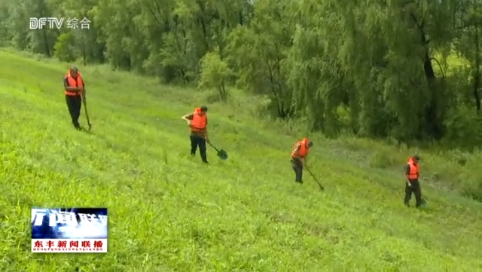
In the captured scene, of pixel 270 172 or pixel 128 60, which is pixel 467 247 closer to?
pixel 270 172

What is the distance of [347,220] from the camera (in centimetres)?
1187

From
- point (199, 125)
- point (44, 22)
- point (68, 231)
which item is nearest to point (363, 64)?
point (199, 125)

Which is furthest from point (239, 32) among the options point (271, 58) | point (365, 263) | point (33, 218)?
point (33, 218)

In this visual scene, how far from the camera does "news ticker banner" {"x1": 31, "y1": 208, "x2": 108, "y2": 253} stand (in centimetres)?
482

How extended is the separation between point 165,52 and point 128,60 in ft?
39.7

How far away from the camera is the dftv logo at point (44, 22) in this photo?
6819 cm

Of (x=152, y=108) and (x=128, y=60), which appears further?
A: (x=128, y=60)

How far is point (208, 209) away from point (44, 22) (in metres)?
68.6

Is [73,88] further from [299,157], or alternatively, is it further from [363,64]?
[363,64]

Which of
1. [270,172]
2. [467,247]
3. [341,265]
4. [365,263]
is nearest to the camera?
[341,265]

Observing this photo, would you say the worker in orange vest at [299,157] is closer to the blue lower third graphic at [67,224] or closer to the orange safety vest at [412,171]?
the orange safety vest at [412,171]

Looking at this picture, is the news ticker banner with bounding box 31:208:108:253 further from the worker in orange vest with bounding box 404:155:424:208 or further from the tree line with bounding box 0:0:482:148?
the tree line with bounding box 0:0:482:148

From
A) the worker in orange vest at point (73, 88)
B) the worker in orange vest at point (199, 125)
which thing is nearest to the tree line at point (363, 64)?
the worker in orange vest at point (199, 125)

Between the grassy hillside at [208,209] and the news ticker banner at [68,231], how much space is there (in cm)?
12
